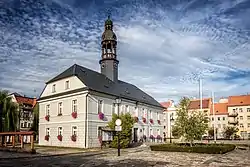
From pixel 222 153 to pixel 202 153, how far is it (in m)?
1.61

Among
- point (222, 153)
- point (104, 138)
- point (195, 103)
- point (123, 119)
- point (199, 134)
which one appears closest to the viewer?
point (222, 153)

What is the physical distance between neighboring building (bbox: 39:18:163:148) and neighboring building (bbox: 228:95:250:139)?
47.6 metres

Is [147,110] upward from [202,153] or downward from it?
upward

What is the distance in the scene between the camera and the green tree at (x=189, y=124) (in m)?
26.5

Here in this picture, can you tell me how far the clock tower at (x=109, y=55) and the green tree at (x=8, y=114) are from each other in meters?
14.2

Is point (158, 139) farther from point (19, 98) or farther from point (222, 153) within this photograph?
point (19, 98)

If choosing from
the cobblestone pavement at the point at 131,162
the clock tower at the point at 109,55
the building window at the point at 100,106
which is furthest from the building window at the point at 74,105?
the cobblestone pavement at the point at 131,162

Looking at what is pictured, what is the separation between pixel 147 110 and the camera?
43.4 m

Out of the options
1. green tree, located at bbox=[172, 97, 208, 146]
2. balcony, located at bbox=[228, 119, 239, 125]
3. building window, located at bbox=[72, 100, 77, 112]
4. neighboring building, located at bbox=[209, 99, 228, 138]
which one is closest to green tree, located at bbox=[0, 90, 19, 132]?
building window, located at bbox=[72, 100, 77, 112]

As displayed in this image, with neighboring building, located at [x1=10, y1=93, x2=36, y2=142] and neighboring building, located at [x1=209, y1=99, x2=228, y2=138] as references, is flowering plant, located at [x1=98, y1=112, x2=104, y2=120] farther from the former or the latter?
neighboring building, located at [x1=209, y1=99, x2=228, y2=138]

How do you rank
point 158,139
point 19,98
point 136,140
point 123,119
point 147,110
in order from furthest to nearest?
point 19,98 → point 158,139 → point 147,110 → point 136,140 → point 123,119

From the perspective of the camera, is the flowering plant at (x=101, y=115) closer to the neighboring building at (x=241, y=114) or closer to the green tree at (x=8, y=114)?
the green tree at (x=8, y=114)

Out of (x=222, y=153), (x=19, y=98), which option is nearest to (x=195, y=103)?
(x=19, y=98)

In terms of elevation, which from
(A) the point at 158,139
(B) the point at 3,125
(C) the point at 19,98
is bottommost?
(A) the point at 158,139
